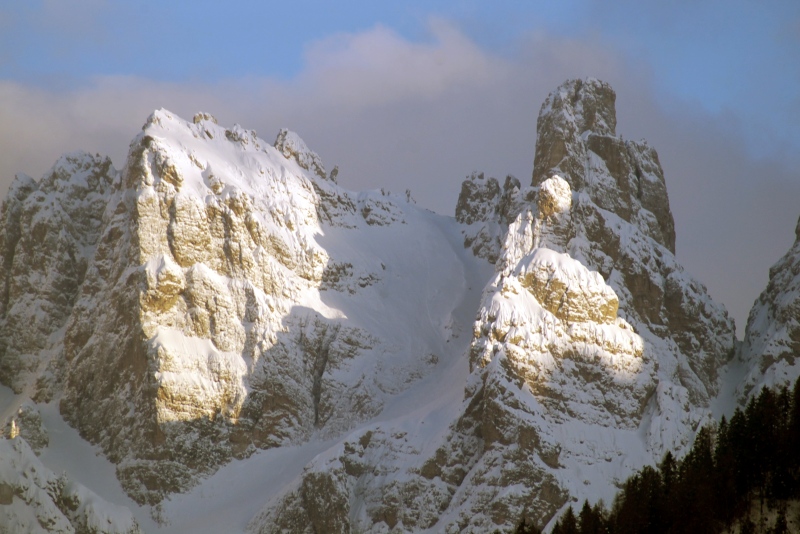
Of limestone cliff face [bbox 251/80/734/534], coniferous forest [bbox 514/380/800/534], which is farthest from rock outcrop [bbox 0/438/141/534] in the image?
coniferous forest [bbox 514/380/800/534]

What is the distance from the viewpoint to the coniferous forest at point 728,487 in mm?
136500

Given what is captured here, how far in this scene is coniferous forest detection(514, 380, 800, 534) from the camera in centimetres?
13650

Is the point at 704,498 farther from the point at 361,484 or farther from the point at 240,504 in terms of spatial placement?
the point at 240,504

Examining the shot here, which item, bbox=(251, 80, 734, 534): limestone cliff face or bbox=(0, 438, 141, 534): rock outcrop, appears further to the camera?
bbox=(251, 80, 734, 534): limestone cliff face

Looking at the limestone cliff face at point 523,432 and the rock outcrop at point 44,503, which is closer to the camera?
the rock outcrop at point 44,503

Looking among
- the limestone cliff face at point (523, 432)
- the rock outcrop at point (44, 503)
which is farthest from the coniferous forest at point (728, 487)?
the rock outcrop at point (44, 503)

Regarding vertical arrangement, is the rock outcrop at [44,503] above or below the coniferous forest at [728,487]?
below

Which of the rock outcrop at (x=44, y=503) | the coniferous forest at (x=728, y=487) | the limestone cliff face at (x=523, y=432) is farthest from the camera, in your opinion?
the limestone cliff face at (x=523, y=432)

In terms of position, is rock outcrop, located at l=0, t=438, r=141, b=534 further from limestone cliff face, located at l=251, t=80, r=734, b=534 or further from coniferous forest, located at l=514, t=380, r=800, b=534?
coniferous forest, located at l=514, t=380, r=800, b=534

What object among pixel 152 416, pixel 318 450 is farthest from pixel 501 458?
pixel 152 416

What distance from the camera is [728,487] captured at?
139250mm

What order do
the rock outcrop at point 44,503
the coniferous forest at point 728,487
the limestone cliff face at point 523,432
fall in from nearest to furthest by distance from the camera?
1. the coniferous forest at point 728,487
2. the rock outcrop at point 44,503
3. the limestone cliff face at point 523,432

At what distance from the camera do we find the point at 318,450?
194 metres

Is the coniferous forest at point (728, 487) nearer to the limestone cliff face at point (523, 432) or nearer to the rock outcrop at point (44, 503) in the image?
the limestone cliff face at point (523, 432)
